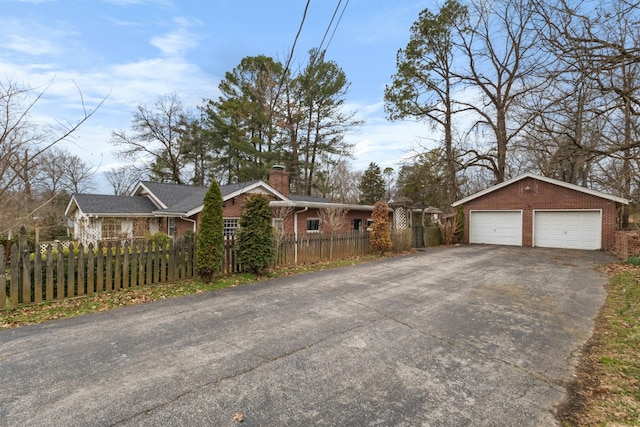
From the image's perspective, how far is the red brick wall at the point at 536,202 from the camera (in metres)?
14.6

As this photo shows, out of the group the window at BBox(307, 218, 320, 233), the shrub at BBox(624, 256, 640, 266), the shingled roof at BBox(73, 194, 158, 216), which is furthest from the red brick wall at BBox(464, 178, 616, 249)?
the shingled roof at BBox(73, 194, 158, 216)

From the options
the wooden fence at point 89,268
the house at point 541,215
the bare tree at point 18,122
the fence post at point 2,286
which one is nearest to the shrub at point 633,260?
the house at point 541,215

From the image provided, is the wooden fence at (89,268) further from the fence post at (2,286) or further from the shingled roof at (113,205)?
the shingled roof at (113,205)

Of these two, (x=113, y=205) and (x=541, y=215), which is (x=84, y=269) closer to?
(x=113, y=205)

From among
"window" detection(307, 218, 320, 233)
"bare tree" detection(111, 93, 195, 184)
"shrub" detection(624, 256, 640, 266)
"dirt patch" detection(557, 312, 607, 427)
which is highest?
"bare tree" detection(111, 93, 195, 184)

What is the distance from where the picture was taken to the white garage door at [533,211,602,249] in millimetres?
14969

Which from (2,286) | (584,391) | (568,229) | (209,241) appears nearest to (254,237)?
(209,241)

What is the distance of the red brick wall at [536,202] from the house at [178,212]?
25.3 ft

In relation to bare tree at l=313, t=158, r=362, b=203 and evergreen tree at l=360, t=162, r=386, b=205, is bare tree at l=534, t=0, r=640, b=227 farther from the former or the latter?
evergreen tree at l=360, t=162, r=386, b=205

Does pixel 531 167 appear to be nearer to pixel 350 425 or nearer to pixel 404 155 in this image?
pixel 404 155

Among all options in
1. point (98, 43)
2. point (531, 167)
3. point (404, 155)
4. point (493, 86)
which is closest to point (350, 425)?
point (98, 43)

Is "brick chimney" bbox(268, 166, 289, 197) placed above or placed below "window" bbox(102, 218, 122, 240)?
above

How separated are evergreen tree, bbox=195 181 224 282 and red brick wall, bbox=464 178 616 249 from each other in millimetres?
16151

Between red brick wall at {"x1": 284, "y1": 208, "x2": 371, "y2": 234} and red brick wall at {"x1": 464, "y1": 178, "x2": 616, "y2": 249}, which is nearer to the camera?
red brick wall at {"x1": 464, "y1": 178, "x2": 616, "y2": 249}
